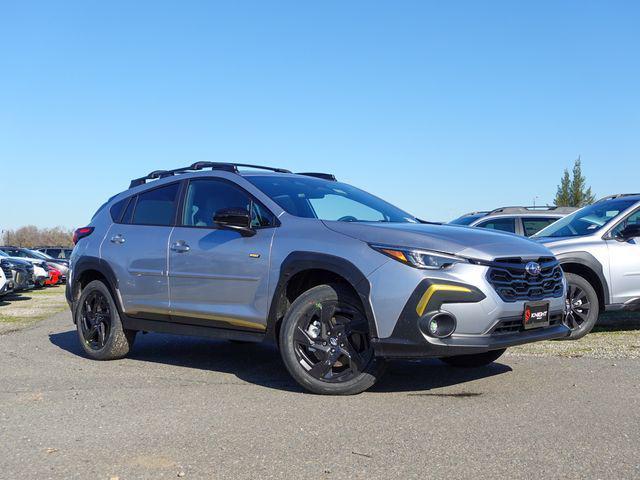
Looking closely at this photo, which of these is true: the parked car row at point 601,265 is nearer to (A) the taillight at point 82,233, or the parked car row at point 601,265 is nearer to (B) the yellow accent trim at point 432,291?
(B) the yellow accent trim at point 432,291

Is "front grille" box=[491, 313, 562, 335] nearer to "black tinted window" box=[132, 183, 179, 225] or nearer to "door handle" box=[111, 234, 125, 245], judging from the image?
"black tinted window" box=[132, 183, 179, 225]

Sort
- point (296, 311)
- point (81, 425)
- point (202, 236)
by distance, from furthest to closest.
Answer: point (202, 236)
point (296, 311)
point (81, 425)

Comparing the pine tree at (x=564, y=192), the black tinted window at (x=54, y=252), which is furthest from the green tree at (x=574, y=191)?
the black tinted window at (x=54, y=252)

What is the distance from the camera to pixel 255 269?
589 cm

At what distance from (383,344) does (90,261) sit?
3798 millimetres

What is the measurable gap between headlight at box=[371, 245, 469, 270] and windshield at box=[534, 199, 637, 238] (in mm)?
4368

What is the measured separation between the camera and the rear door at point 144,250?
6766 mm

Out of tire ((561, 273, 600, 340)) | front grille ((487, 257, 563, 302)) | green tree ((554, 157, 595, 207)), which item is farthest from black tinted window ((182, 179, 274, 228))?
green tree ((554, 157, 595, 207))

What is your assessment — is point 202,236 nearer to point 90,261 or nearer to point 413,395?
point 90,261

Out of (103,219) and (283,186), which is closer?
(283,186)

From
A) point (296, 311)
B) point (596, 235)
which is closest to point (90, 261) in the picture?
point (296, 311)

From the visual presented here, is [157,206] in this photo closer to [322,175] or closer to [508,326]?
[322,175]

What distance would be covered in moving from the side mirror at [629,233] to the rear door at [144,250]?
17.2ft

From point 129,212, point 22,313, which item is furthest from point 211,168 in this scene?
point 22,313
